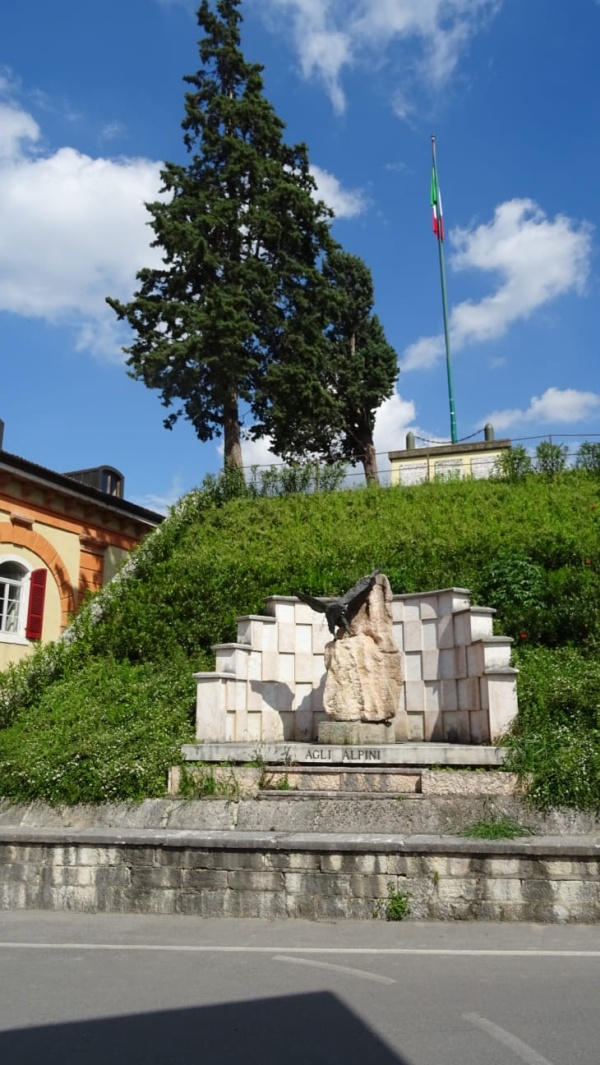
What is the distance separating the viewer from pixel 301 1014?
434 cm

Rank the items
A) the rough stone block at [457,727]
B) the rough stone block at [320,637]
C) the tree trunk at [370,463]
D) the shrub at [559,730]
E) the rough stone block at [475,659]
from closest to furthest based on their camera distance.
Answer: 1. the shrub at [559,730]
2. the rough stone block at [475,659]
3. the rough stone block at [457,727]
4. the rough stone block at [320,637]
5. the tree trunk at [370,463]

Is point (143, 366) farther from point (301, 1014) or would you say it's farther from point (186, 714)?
point (301, 1014)

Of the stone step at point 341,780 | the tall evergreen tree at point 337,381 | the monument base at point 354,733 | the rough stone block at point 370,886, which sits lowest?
the rough stone block at point 370,886

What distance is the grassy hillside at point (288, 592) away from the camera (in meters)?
8.55

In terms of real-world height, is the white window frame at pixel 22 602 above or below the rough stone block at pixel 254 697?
above

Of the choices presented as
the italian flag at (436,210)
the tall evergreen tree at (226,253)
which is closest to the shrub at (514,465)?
the tall evergreen tree at (226,253)

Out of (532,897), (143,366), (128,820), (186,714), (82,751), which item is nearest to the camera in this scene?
(532,897)

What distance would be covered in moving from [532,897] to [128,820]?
163 inches

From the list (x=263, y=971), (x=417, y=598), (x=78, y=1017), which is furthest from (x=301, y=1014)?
(x=417, y=598)

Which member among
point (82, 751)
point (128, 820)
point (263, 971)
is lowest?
point (263, 971)

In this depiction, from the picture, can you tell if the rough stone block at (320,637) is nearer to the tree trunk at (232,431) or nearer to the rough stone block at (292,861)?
the rough stone block at (292,861)

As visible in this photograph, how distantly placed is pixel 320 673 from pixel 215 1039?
25.5ft

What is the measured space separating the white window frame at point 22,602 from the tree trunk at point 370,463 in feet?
29.5

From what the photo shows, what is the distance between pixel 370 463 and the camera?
28.5m
